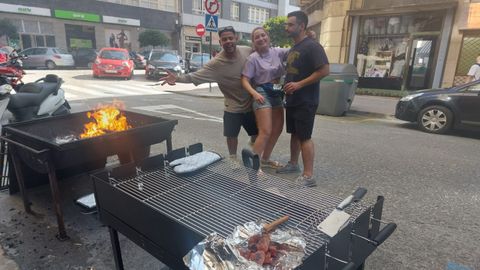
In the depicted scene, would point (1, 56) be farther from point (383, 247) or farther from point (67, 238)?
point (383, 247)

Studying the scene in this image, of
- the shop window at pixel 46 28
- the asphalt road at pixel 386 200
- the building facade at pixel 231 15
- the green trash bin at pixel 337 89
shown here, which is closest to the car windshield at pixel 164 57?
the green trash bin at pixel 337 89

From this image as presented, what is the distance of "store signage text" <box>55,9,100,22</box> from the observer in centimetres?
2970

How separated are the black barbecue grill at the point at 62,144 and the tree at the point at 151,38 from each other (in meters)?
32.2

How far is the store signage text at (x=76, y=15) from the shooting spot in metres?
29.7

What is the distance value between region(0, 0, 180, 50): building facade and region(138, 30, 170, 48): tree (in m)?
1.52

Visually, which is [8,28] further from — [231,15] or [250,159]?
[250,159]

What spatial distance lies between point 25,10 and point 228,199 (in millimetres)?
33833

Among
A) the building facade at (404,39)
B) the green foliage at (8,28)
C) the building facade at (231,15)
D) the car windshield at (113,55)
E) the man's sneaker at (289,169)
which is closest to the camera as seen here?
the man's sneaker at (289,169)

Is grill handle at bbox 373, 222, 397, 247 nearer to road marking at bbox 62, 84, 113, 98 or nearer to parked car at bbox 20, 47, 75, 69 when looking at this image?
road marking at bbox 62, 84, 113, 98

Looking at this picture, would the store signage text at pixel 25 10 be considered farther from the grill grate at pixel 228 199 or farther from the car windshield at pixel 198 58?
the grill grate at pixel 228 199

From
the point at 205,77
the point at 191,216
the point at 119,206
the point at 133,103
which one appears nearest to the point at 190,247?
the point at 191,216

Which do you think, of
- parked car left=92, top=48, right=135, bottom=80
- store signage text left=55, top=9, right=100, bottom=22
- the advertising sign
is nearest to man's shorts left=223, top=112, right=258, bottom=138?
parked car left=92, top=48, right=135, bottom=80

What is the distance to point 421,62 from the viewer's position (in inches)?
526

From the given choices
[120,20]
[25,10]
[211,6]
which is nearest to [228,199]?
[211,6]
